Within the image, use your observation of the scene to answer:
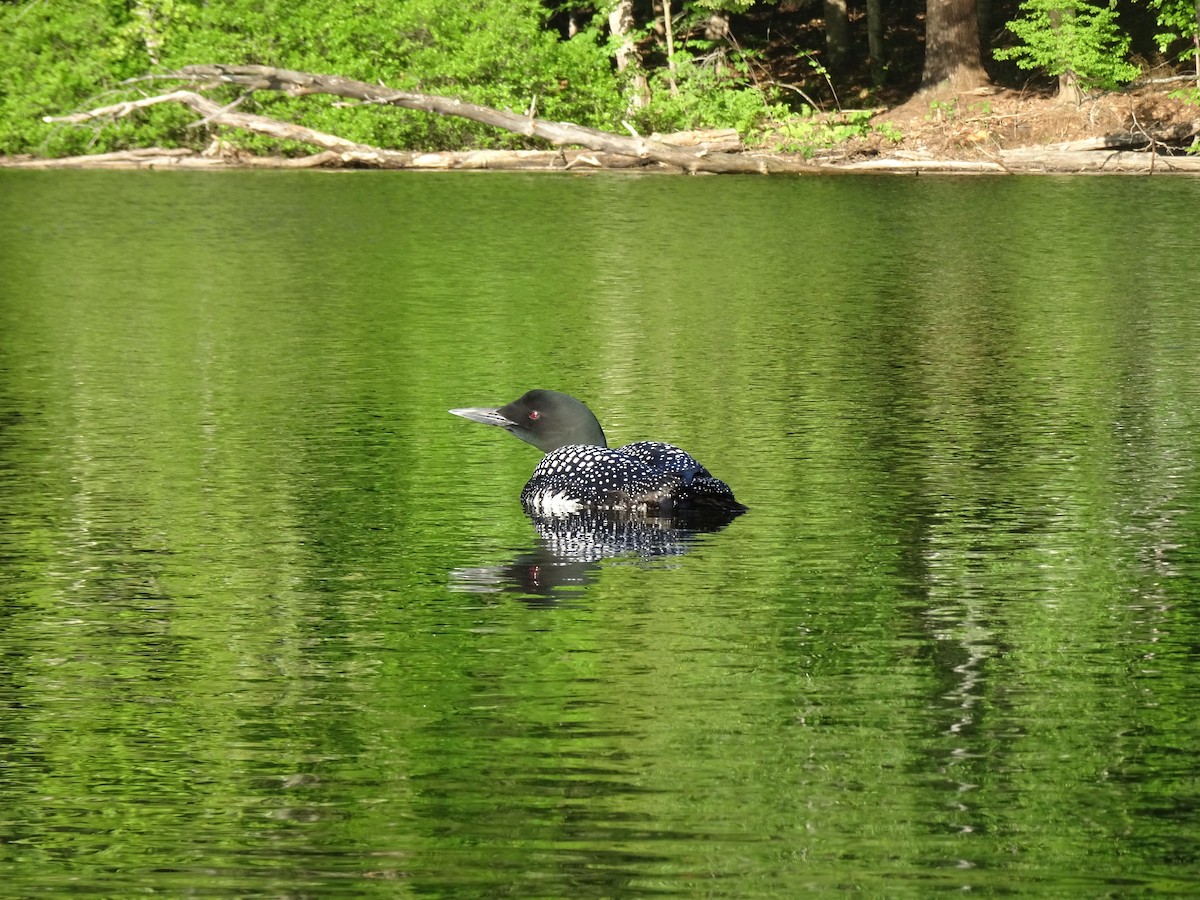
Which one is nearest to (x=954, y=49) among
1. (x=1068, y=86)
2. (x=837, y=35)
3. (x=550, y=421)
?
Answer: (x=1068, y=86)

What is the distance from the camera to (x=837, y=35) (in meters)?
45.2

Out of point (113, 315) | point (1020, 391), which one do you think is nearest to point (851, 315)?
point (1020, 391)

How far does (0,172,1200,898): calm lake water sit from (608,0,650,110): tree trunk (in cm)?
2216

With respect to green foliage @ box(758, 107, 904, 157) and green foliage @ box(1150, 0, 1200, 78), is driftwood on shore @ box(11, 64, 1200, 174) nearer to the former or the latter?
green foliage @ box(758, 107, 904, 157)

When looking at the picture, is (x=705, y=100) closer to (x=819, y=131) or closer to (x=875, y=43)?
(x=819, y=131)

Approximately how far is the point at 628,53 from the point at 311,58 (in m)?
6.05

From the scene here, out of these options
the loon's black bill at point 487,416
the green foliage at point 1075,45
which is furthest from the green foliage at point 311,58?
the loon's black bill at point 487,416

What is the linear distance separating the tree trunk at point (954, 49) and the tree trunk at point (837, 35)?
5019 mm

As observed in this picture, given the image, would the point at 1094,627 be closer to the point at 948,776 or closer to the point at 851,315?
the point at 948,776

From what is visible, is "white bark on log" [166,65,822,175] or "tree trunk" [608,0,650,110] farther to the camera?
"tree trunk" [608,0,650,110]

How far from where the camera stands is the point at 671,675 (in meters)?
7.19

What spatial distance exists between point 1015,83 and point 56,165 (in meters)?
17.4

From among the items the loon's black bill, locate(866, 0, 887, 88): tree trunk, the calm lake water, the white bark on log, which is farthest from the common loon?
locate(866, 0, 887, 88): tree trunk

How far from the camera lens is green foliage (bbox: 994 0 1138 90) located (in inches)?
1454
